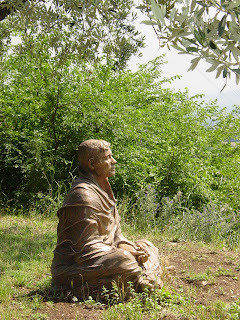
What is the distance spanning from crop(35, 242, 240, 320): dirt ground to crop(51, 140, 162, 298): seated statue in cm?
27

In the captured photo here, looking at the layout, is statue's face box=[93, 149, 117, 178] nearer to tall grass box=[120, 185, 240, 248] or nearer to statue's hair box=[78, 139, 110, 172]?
statue's hair box=[78, 139, 110, 172]

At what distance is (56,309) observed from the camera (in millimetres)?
4938

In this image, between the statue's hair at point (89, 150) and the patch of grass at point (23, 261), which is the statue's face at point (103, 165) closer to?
the statue's hair at point (89, 150)

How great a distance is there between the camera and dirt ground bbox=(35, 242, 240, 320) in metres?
4.91

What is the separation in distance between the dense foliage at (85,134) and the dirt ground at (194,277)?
86.8 inches

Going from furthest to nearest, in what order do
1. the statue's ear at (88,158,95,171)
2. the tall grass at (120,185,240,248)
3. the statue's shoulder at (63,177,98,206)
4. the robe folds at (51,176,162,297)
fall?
the tall grass at (120,185,240,248), the statue's ear at (88,158,95,171), the statue's shoulder at (63,177,98,206), the robe folds at (51,176,162,297)

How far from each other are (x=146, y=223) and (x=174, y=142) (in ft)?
8.30

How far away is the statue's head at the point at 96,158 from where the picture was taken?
5.45 metres

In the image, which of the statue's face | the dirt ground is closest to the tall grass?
the dirt ground

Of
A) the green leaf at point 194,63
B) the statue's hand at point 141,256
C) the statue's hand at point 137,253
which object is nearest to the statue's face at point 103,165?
the statue's hand at point 137,253

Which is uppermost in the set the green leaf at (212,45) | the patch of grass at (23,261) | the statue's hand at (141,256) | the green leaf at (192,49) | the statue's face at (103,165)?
the green leaf at (212,45)

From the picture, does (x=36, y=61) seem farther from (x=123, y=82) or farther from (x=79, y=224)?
(x=79, y=224)

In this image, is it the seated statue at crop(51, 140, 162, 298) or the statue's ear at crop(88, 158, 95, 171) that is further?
the statue's ear at crop(88, 158, 95, 171)

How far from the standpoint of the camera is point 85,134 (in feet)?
32.4
